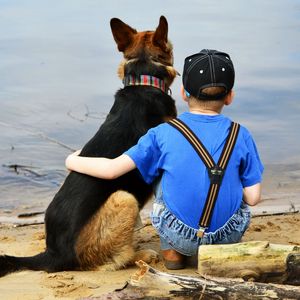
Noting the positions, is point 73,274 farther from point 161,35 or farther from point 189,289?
point 161,35

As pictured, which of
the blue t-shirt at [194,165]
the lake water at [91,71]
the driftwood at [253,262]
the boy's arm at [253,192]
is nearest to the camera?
the driftwood at [253,262]

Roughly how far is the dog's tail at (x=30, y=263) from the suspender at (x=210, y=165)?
106 cm

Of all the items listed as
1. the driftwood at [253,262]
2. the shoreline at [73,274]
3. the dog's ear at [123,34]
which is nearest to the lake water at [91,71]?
the shoreline at [73,274]

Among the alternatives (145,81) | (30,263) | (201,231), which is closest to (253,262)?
(201,231)

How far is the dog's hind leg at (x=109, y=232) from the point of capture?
213 inches

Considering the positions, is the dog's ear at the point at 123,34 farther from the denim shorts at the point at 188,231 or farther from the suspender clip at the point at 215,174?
the suspender clip at the point at 215,174

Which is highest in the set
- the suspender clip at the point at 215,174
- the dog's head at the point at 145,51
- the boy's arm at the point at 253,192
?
the dog's head at the point at 145,51

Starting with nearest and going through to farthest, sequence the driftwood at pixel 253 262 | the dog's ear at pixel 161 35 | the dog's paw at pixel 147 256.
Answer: the driftwood at pixel 253 262
the dog's paw at pixel 147 256
the dog's ear at pixel 161 35

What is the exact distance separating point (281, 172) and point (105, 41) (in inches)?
240

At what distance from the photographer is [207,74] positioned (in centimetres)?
514

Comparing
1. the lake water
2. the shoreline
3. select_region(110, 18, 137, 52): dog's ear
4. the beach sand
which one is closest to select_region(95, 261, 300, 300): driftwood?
the shoreline

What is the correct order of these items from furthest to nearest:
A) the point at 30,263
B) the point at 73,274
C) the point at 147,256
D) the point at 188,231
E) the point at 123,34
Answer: the point at 123,34 < the point at 147,256 < the point at 30,263 < the point at 73,274 < the point at 188,231

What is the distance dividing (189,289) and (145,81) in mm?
2151

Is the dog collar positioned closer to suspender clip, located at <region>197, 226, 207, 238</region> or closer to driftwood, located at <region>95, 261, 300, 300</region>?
suspender clip, located at <region>197, 226, 207, 238</region>
